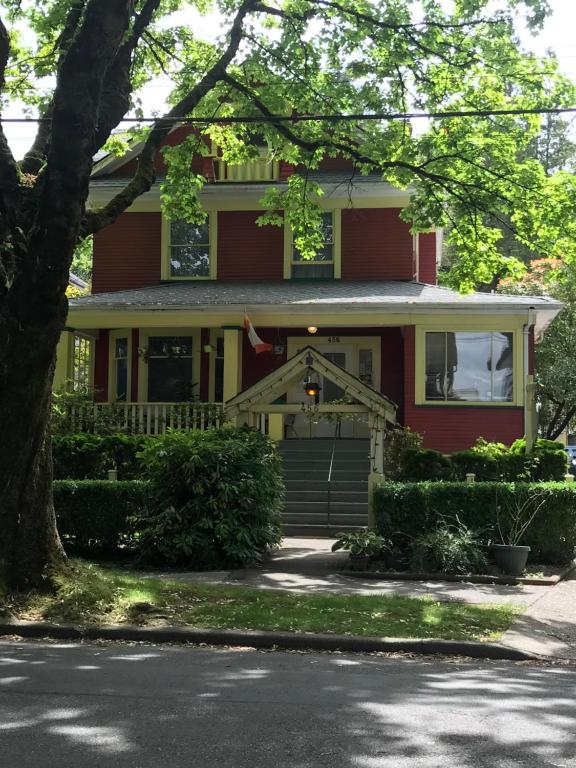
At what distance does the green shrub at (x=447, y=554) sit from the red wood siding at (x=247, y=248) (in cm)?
1089

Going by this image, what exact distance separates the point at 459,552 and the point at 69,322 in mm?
11205

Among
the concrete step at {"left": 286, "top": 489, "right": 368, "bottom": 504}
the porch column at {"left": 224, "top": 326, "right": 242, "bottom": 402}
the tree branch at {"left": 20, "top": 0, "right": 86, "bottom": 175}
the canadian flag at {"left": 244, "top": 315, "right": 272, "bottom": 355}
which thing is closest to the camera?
the tree branch at {"left": 20, "top": 0, "right": 86, "bottom": 175}

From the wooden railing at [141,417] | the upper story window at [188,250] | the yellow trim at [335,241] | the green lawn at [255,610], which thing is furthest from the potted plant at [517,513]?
the upper story window at [188,250]

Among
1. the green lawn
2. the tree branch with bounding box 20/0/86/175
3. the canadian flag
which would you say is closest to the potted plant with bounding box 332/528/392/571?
the green lawn

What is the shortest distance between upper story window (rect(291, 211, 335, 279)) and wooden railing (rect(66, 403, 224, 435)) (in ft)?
16.0

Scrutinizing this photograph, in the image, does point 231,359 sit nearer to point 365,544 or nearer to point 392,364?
point 392,364

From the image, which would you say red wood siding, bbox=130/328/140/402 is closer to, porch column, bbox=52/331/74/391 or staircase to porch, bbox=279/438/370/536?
porch column, bbox=52/331/74/391

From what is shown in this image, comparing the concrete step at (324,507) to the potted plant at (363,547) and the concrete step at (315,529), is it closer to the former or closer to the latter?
the concrete step at (315,529)

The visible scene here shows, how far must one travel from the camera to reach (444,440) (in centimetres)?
1783

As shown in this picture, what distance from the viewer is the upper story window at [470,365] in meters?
17.9

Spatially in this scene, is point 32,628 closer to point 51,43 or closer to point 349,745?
point 349,745

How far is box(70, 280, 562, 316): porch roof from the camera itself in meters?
17.0

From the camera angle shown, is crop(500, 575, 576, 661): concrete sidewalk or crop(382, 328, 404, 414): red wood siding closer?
crop(500, 575, 576, 661): concrete sidewalk

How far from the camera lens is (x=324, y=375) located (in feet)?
40.3
